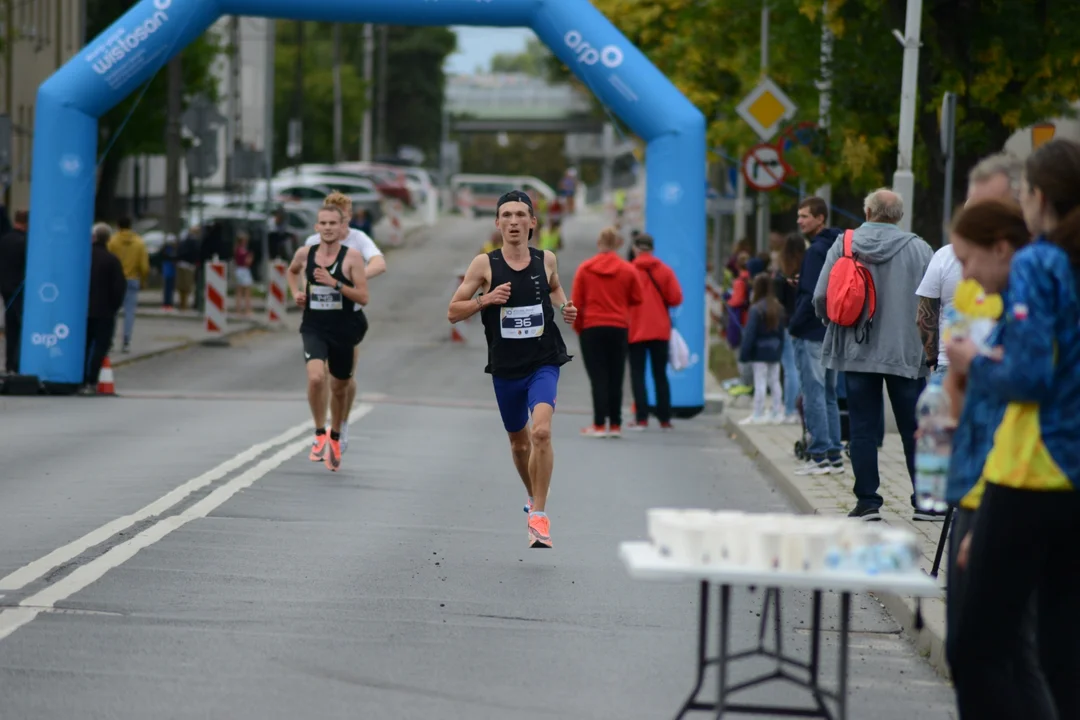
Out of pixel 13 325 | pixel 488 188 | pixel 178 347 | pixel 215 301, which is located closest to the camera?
pixel 13 325

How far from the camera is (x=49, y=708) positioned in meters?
6.30

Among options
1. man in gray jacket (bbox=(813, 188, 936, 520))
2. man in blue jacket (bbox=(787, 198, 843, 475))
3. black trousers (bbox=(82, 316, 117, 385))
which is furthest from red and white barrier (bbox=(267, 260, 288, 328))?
man in gray jacket (bbox=(813, 188, 936, 520))

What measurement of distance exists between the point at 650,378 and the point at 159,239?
78.5ft

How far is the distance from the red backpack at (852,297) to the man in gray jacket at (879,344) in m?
0.04

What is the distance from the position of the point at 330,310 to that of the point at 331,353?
34 centimetres

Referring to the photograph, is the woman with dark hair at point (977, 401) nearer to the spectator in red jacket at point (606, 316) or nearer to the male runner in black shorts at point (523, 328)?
the male runner in black shorts at point (523, 328)

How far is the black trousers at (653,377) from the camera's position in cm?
1877

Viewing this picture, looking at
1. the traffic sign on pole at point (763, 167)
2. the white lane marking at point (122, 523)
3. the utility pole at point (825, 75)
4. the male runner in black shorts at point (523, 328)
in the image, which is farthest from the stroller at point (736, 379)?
the male runner in black shorts at point (523, 328)

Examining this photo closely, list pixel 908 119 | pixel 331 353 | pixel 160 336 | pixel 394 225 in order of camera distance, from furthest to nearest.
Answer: pixel 394 225 < pixel 160 336 < pixel 908 119 < pixel 331 353

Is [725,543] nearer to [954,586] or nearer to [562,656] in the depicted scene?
[954,586]

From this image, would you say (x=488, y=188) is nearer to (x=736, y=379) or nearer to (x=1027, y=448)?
(x=736, y=379)

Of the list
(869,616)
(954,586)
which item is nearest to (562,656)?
(869,616)

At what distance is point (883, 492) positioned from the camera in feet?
42.0

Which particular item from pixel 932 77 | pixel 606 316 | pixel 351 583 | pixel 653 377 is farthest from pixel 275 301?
pixel 351 583
